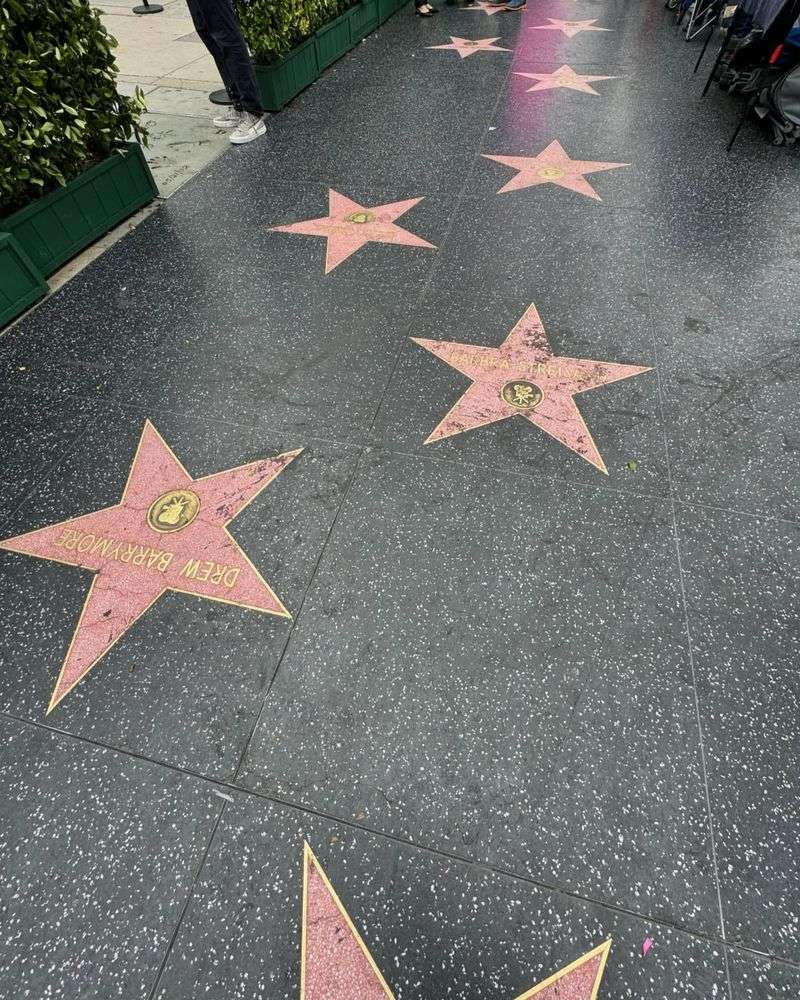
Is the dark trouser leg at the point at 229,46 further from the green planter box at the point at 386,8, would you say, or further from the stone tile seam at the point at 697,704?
the stone tile seam at the point at 697,704

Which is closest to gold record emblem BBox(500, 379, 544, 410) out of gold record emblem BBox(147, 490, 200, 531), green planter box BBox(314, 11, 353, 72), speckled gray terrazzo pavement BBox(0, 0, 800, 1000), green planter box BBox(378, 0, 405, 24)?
speckled gray terrazzo pavement BBox(0, 0, 800, 1000)

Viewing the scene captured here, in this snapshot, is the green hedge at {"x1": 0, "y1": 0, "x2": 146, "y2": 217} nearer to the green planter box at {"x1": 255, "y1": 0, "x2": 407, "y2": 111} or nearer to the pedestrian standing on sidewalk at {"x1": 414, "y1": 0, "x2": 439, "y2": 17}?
the green planter box at {"x1": 255, "y1": 0, "x2": 407, "y2": 111}

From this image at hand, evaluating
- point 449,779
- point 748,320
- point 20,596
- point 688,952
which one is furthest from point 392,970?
point 748,320

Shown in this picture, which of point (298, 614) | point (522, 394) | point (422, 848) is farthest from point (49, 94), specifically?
point (422, 848)

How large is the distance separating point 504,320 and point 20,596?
2.26 meters

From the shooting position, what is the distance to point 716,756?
136 centimetres

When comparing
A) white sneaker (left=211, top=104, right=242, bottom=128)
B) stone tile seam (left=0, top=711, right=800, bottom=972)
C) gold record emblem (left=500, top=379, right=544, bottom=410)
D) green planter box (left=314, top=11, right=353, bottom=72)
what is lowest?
stone tile seam (left=0, top=711, right=800, bottom=972)

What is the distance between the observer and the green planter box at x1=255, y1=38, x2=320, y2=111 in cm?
433

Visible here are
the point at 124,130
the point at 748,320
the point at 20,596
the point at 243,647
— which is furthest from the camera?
the point at 124,130

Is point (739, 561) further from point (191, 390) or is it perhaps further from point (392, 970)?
point (191, 390)

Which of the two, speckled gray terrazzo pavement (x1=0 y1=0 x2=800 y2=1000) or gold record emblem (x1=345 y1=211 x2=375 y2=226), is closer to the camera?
speckled gray terrazzo pavement (x1=0 y1=0 x2=800 y2=1000)

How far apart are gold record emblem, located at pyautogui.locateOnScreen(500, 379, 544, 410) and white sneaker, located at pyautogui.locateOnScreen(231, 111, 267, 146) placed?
3405 mm

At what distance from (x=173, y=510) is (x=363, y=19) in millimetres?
6633

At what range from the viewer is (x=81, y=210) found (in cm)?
305
